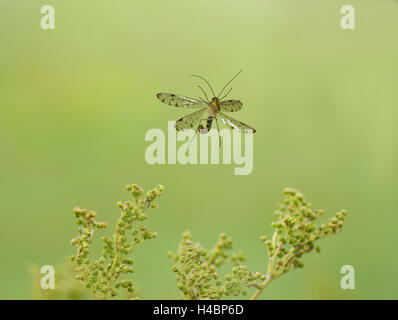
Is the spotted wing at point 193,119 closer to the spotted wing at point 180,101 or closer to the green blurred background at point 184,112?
the spotted wing at point 180,101

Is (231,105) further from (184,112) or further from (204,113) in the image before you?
(184,112)

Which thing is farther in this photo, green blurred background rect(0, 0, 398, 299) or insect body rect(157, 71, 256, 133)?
green blurred background rect(0, 0, 398, 299)

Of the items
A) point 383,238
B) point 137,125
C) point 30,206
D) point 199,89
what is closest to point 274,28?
point 199,89

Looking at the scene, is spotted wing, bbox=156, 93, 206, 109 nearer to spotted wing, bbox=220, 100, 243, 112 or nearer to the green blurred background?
spotted wing, bbox=220, 100, 243, 112

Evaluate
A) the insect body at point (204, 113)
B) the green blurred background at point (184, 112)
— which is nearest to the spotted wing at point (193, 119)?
the insect body at point (204, 113)

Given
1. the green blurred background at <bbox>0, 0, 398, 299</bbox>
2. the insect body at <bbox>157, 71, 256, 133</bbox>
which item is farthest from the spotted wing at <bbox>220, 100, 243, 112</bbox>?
the green blurred background at <bbox>0, 0, 398, 299</bbox>

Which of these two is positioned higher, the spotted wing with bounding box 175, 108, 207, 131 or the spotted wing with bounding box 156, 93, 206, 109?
the spotted wing with bounding box 156, 93, 206, 109
